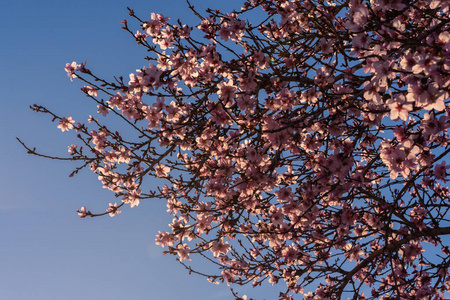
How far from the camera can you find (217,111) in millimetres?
4449

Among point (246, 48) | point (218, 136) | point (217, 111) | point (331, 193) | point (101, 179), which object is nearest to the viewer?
point (217, 111)

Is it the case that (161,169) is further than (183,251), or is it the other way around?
(161,169)

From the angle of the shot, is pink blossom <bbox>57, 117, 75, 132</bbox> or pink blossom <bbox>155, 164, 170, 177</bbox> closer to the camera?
pink blossom <bbox>155, 164, 170, 177</bbox>

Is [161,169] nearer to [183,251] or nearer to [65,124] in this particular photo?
[183,251]

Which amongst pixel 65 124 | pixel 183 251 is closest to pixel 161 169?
pixel 183 251

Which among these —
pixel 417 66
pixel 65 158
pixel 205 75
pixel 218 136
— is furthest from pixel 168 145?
pixel 417 66

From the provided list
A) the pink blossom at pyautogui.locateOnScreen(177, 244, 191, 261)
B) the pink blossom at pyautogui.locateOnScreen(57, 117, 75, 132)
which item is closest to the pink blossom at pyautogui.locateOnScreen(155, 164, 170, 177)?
the pink blossom at pyautogui.locateOnScreen(177, 244, 191, 261)

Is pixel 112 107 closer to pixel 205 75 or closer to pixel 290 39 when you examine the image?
pixel 205 75

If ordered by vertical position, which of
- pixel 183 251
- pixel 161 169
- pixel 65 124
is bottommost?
pixel 183 251

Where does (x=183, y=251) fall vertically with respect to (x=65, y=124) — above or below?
below

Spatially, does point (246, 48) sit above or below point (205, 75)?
above

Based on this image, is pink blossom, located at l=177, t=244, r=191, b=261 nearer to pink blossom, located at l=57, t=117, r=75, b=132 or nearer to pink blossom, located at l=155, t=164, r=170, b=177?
pink blossom, located at l=155, t=164, r=170, b=177

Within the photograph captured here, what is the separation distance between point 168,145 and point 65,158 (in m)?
1.47

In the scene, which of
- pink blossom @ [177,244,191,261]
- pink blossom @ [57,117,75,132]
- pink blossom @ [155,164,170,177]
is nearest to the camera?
pink blossom @ [177,244,191,261]
